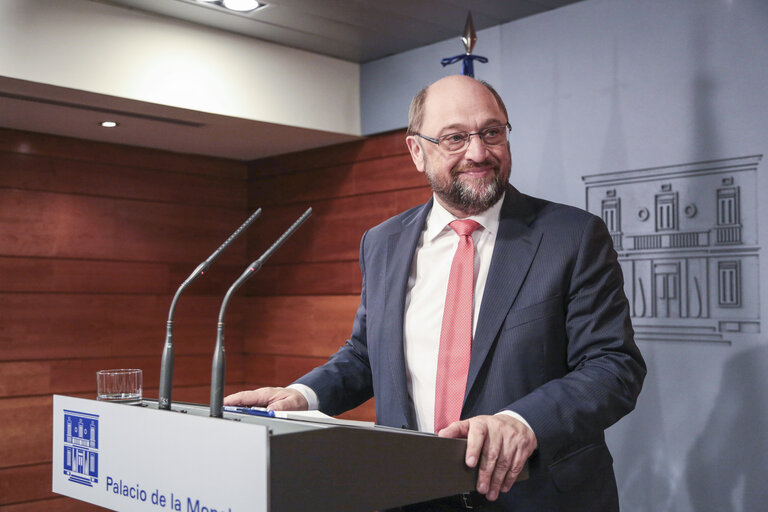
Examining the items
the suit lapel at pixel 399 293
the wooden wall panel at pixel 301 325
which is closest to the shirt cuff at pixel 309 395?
the suit lapel at pixel 399 293

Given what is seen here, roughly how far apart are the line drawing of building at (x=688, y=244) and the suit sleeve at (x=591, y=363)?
174 centimetres

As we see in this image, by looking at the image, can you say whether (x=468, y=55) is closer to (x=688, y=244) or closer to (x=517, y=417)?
(x=688, y=244)

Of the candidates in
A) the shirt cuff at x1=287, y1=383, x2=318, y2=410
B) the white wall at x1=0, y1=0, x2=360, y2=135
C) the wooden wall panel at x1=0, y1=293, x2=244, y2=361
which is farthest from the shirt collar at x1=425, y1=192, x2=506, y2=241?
the wooden wall panel at x1=0, y1=293, x2=244, y2=361

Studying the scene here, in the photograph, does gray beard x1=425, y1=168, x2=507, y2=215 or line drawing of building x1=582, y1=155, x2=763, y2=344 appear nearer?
gray beard x1=425, y1=168, x2=507, y2=215

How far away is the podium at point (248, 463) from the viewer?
1034 millimetres

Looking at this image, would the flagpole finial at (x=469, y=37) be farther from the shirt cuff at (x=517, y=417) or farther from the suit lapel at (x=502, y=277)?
the shirt cuff at (x=517, y=417)

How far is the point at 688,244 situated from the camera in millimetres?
3439

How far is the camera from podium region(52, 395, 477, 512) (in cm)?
103

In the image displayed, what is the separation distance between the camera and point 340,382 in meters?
1.97

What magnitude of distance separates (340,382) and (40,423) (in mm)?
3389

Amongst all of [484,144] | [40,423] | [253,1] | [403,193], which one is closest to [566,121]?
[403,193]

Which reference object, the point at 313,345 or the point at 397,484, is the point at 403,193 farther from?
the point at 397,484

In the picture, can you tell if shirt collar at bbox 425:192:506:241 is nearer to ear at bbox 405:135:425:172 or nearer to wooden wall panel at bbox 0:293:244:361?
ear at bbox 405:135:425:172

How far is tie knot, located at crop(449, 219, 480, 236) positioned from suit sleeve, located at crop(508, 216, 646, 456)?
0.28 metres
